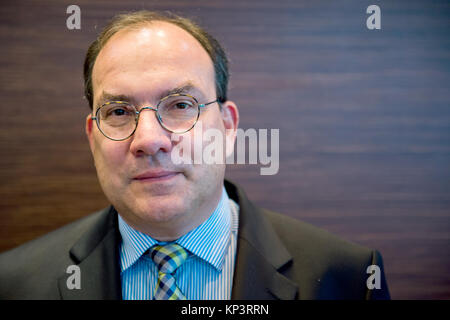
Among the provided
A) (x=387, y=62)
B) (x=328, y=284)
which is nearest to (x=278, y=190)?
(x=328, y=284)

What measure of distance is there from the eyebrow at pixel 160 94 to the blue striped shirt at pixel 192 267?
14.6 inches

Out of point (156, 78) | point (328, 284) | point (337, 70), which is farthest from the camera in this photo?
point (337, 70)

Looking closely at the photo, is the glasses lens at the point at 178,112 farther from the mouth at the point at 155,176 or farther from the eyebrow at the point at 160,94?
the mouth at the point at 155,176

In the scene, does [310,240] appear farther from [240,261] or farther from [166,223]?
[166,223]

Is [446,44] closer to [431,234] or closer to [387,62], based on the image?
[387,62]

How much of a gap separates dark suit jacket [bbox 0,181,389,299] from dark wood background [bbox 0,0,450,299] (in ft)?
0.65

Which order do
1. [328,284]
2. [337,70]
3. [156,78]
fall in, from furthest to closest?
[337,70]
[328,284]
[156,78]

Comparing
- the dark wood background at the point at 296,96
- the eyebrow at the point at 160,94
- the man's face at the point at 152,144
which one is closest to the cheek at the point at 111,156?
the man's face at the point at 152,144

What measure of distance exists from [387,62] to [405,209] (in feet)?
1.82

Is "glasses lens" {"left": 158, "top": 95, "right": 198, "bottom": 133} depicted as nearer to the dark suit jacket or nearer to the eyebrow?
the eyebrow

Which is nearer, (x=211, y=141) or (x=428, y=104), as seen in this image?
(x=211, y=141)

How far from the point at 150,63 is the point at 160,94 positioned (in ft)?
0.28

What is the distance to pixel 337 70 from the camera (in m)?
1.19
